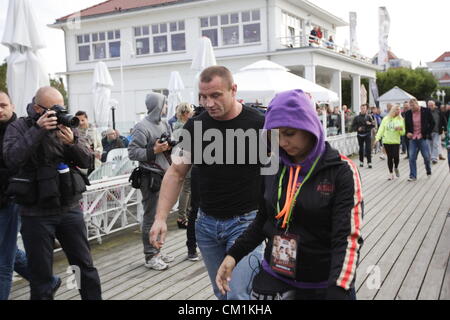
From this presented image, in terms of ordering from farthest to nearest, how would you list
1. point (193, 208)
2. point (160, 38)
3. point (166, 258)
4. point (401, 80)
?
point (401, 80) → point (160, 38) → point (166, 258) → point (193, 208)

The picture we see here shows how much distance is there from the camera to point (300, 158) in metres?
2.09

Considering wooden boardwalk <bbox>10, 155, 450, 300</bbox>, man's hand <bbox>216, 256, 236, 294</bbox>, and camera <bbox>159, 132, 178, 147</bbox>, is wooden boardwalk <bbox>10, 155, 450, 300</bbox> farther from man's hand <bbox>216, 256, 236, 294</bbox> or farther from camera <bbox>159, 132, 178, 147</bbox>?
man's hand <bbox>216, 256, 236, 294</bbox>

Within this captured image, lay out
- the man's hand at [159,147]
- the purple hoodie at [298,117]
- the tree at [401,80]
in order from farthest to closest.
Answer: the tree at [401,80], the man's hand at [159,147], the purple hoodie at [298,117]

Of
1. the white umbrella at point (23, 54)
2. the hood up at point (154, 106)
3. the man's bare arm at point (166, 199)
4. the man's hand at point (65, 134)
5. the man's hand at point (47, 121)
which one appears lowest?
the man's bare arm at point (166, 199)

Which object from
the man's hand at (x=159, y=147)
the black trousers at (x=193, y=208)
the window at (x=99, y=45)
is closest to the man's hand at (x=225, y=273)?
the black trousers at (x=193, y=208)

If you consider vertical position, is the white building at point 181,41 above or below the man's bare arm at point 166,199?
above

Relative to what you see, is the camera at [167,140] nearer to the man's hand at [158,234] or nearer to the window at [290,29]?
the man's hand at [158,234]

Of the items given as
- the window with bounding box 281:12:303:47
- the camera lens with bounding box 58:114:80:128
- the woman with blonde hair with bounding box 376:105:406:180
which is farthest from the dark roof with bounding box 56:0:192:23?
the camera lens with bounding box 58:114:80:128

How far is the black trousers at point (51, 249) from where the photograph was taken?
3344 mm

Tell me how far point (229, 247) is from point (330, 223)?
1.03m

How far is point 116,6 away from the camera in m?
33.1

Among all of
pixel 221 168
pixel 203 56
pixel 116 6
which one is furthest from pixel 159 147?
pixel 116 6

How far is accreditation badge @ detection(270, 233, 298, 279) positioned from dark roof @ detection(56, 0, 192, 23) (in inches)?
1132

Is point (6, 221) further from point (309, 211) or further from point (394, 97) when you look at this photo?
point (394, 97)
